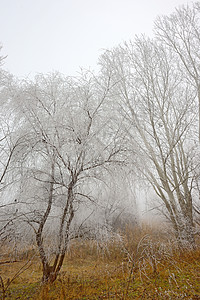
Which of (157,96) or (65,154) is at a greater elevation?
(157,96)

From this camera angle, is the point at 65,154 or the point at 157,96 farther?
the point at 157,96

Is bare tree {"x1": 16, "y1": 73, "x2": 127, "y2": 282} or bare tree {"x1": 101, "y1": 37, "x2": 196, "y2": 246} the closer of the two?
bare tree {"x1": 16, "y1": 73, "x2": 127, "y2": 282}

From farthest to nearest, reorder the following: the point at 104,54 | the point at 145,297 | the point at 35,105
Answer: the point at 104,54 < the point at 35,105 < the point at 145,297

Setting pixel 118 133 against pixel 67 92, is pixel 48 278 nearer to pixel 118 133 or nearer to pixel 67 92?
pixel 118 133

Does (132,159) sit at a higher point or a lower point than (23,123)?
lower

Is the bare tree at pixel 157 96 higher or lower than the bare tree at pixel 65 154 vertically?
higher

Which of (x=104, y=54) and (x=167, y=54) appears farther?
(x=167, y=54)

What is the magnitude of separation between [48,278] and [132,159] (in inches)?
116

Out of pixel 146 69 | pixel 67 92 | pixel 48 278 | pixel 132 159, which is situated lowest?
pixel 48 278

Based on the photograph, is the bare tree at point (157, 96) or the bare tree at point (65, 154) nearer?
the bare tree at point (65, 154)

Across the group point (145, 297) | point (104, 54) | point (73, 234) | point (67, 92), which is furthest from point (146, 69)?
point (145, 297)

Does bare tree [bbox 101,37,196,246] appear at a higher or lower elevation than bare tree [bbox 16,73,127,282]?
higher

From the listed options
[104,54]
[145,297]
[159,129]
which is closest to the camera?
[145,297]

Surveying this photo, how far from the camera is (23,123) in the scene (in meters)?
3.70
